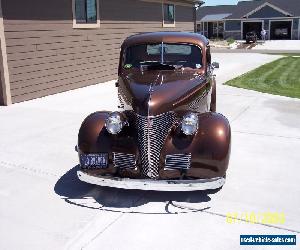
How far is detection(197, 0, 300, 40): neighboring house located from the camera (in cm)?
4847

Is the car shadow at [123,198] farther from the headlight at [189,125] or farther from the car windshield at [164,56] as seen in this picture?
the car windshield at [164,56]

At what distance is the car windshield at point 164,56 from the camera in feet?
19.9

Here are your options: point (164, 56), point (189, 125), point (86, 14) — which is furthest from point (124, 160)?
point (86, 14)

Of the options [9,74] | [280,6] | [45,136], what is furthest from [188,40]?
[280,6]

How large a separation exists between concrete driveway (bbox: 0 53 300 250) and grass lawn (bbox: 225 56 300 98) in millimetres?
4532

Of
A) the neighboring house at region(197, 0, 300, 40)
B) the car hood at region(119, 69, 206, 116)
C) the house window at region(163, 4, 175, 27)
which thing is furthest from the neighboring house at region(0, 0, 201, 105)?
the neighboring house at region(197, 0, 300, 40)

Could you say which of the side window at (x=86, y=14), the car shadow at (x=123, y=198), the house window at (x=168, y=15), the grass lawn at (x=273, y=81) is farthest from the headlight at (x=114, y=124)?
the house window at (x=168, y=15)

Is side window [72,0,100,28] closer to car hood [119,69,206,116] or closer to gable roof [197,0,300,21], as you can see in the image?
car hood [119,69,206,116]

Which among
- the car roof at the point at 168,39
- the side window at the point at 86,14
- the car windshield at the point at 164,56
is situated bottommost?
the car windshield at the point at 164,56

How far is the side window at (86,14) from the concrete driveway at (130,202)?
20.9 ft

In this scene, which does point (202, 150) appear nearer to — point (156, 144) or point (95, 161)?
point (156, 144)

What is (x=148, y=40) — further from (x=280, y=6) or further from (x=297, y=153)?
(x=280, y=6)

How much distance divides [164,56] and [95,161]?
2308 mm

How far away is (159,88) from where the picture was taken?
5023mm
